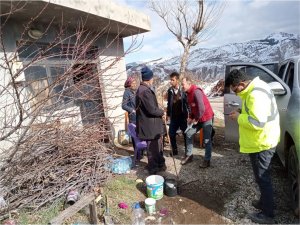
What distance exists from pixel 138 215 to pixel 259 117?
1909mm

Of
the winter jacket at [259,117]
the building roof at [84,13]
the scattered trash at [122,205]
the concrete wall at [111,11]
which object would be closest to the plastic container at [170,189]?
the scattered trash at [122,205]

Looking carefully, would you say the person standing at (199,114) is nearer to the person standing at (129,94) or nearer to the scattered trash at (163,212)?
the person standing at (129,94)

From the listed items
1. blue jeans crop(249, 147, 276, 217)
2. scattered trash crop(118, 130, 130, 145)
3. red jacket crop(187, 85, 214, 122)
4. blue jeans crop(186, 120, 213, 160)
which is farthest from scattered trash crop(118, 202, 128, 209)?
scattered trash crop(118, 130, 130, 145)

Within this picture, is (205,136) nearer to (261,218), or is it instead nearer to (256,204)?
(256,204)

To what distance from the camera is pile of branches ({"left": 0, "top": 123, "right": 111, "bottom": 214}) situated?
11.1 ft

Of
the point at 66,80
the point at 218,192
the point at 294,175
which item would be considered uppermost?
the point at 66,80

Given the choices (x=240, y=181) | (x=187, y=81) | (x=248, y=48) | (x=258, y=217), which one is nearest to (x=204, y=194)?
(x=240, y=181)

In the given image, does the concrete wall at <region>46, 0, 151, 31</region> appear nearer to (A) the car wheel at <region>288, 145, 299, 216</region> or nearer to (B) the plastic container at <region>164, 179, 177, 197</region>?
(B) the plastic container at <region>164, 179, 177, 197</region>

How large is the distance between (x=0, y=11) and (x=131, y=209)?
3.61 meters

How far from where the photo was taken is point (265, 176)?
289 cm

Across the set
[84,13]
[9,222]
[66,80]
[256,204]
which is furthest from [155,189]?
[84,13]

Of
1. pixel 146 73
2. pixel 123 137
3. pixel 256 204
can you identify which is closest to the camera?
pixel 256 204

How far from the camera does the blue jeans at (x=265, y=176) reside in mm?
2857

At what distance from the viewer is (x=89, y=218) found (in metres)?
3.31
